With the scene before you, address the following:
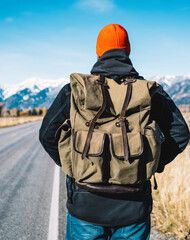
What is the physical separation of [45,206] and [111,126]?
302 cm

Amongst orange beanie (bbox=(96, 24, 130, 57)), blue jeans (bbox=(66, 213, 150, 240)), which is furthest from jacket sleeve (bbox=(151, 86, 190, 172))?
blue jeans (bbox=(66, 213, 150, 240))

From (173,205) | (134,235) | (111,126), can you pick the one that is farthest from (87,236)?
(173,205)

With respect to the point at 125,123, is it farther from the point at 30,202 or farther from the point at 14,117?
the point at 14,117

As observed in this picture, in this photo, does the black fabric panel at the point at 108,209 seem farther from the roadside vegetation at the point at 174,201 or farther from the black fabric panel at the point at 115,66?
the roadside vegetation at the point at 174,201

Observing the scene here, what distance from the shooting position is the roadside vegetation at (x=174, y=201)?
8.87ft

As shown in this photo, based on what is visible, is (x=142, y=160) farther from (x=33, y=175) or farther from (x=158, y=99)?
(x=33, y=175)

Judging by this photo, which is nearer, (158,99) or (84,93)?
(84,93)

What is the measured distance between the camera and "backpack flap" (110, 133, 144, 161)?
120 cm

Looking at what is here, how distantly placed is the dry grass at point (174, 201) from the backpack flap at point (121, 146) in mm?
1961

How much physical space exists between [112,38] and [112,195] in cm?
106

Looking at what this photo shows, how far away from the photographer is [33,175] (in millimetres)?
5531

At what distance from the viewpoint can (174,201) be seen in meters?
3.03

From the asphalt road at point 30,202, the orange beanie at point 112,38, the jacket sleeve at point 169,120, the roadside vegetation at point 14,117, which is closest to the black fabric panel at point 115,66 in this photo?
the orange beanie at point 112,38

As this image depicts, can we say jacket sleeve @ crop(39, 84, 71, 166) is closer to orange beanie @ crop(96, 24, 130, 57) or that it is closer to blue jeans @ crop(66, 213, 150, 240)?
orange beanie @ crop(96, 24, 130, 57)
